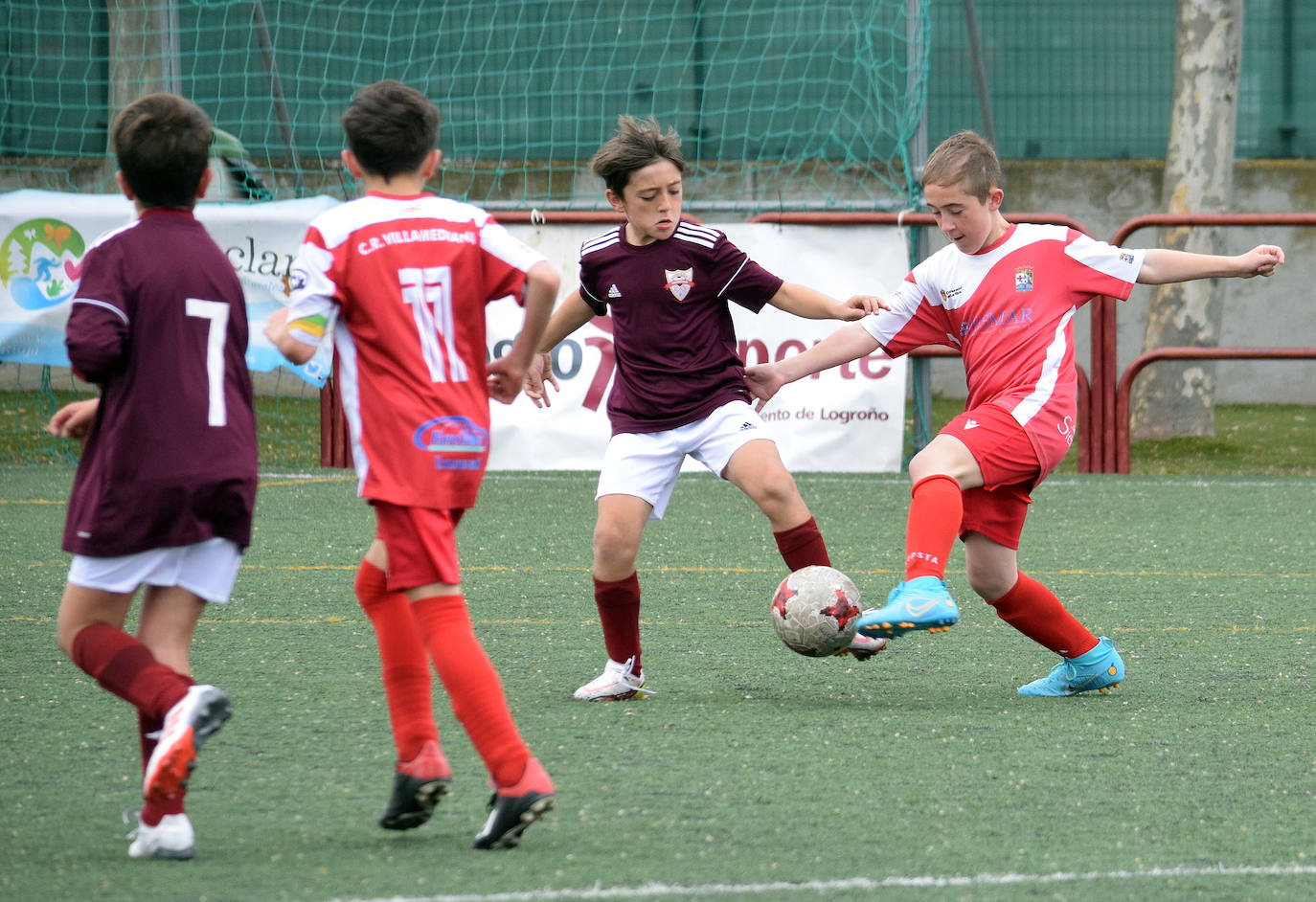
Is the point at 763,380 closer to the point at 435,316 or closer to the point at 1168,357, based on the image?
the point at 435,316

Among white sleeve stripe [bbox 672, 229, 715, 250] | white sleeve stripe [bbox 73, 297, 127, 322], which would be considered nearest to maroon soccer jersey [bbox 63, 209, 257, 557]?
white sleeve stripe [bbox 73, 297, 127, 322]

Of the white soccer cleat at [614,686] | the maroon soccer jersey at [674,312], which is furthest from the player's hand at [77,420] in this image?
the maroon soccer jersey at [674,312]

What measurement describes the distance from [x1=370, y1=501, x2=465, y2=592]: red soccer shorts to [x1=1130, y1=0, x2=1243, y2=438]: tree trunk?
9189mm

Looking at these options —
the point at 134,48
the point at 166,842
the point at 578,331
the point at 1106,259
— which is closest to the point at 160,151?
the point at 166,842

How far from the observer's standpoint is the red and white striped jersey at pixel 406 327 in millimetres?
2877

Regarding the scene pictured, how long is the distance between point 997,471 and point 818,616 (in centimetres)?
56

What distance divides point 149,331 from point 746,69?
9.98 metres

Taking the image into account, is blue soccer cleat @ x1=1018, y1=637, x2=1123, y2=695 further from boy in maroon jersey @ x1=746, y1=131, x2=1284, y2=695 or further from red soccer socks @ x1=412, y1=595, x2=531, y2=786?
red soccer socks @ x1=412, y1=595, x2=531, y2=786

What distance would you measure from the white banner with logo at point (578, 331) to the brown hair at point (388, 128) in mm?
6196

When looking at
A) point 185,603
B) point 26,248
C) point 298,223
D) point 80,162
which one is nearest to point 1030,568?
point 185,603

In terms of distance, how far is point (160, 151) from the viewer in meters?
2.91

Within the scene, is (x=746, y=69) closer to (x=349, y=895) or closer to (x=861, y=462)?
(x=861, y=462)

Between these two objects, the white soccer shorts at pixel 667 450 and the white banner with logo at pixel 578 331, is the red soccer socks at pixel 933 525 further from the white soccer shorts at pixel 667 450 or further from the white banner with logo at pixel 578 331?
the white banner with logo at pixel 578 331

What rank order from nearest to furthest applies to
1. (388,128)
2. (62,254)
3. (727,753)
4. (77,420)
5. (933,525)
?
(77,420) < (388,128) < (727,753) < (933,525) < (62,254)
